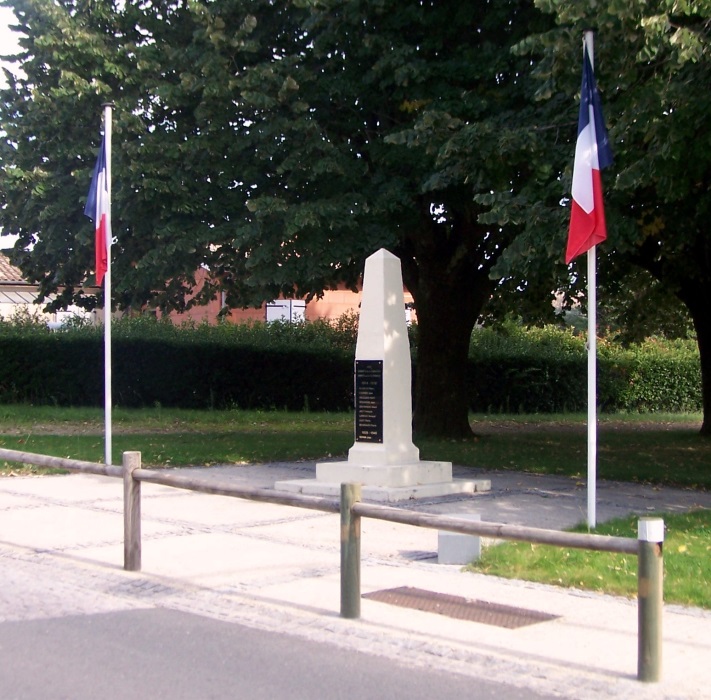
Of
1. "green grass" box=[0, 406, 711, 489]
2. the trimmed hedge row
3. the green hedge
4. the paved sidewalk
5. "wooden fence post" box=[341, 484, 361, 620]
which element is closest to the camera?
the paved sidewalk

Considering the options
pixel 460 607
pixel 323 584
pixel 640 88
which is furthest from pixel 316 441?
pixel 460 607

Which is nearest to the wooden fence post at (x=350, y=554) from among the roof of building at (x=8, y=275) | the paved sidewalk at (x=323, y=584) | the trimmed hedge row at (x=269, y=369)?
the paved sidewalk at (x=323, y=584)

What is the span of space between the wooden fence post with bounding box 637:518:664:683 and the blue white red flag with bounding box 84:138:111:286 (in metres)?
10.5

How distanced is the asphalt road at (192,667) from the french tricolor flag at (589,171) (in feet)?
17.9

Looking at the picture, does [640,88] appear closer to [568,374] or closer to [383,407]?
[383,407]

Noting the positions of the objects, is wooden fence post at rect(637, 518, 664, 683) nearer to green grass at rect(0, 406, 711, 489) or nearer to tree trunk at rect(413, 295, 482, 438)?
green grass at rect(0, 406, 711, 489)

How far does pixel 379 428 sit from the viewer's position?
1312 centimetres

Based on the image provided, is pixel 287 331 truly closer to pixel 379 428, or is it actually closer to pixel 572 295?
pixel 572 295

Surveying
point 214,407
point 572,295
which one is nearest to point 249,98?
point 572,295

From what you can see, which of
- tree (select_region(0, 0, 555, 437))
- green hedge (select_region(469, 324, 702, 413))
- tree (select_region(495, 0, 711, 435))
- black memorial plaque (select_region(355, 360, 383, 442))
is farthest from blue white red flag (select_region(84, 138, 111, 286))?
green hedge (select_region(469, 324, 702, 413))

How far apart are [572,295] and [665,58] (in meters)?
14.4

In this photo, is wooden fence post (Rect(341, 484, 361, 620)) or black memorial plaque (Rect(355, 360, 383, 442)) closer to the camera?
wooden fence post (Rect(341, 484, 361, 620))

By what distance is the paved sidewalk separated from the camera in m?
6.13

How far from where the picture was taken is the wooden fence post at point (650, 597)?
5562mm
